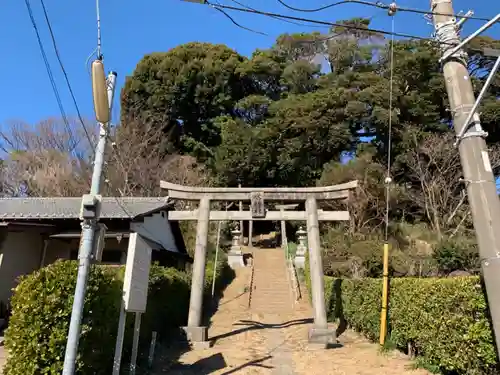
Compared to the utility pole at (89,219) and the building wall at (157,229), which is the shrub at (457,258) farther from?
the utility pole at (89,219)

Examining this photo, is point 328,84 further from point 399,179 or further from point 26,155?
A: point 26,155

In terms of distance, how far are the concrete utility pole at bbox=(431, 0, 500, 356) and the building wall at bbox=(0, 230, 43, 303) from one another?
1357 centimetres

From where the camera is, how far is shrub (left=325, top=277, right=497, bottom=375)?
5.36 meters

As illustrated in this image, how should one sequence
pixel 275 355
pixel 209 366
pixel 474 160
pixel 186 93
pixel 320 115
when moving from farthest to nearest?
pixel 186 93 < pixel 320 115 < pixel 275 355 < pixel 209 366 < pixel 474 160

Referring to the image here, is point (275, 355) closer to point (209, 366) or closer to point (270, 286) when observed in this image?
point (209, 366)

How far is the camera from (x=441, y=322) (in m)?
6.34

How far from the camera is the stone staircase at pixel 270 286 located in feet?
54.6

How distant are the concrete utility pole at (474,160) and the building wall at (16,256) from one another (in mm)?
13574

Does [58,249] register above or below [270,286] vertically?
above

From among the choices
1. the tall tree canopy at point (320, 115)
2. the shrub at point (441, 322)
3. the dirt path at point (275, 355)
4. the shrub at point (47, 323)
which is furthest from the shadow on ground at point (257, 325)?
the tall tree canopy at point (320, 115)

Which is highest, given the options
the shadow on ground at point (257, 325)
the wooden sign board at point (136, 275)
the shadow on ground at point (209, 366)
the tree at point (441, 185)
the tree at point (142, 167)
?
the tree at point (142, 167)

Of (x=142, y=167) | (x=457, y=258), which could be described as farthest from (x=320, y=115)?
(x=457, y=258)

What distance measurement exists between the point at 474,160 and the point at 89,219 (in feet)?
15.5

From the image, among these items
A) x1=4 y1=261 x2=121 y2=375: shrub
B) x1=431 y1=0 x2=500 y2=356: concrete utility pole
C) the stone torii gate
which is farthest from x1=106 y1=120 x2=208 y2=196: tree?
x1=431 y1=0 x2=500 y2=356: concrete utility pole
